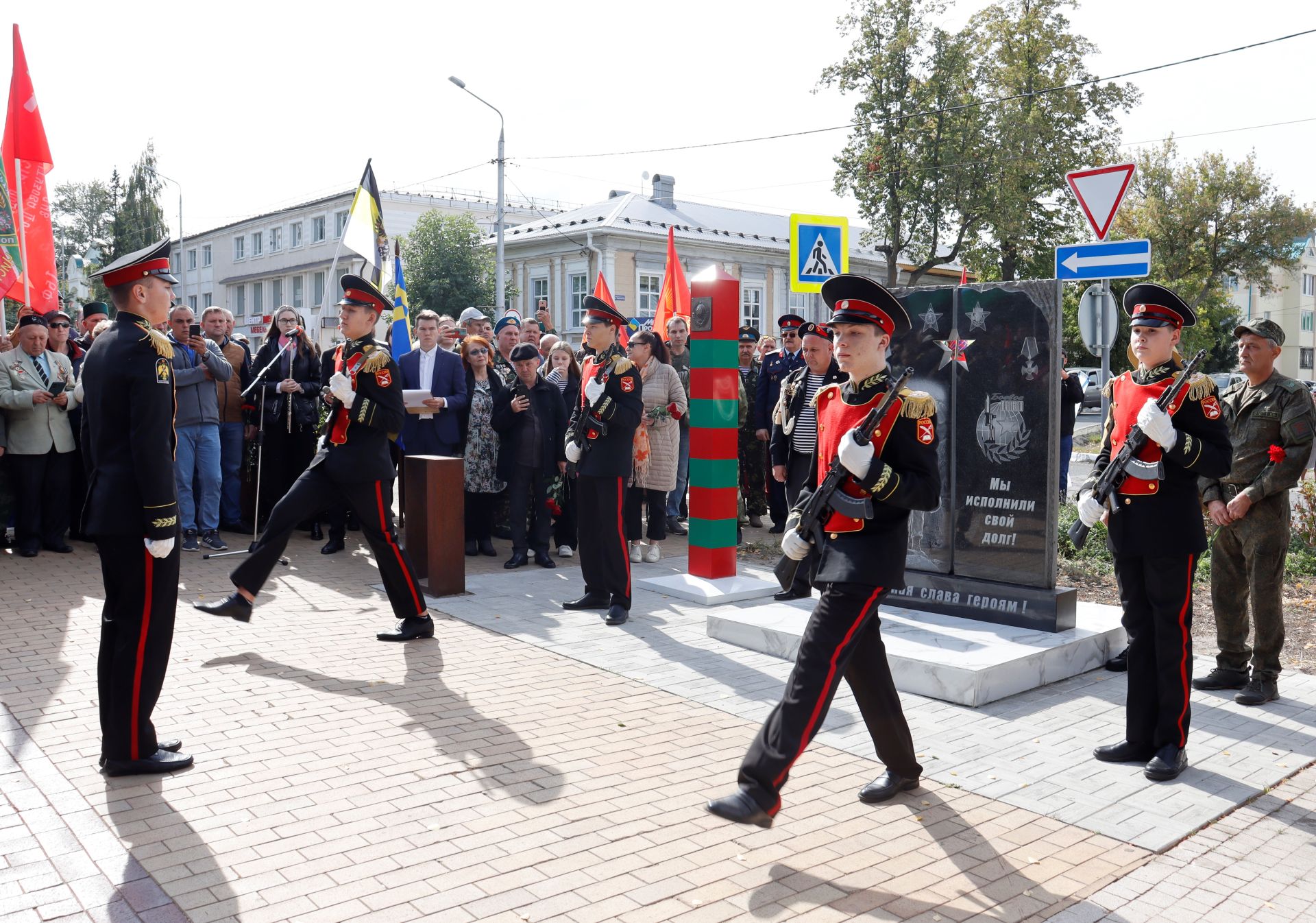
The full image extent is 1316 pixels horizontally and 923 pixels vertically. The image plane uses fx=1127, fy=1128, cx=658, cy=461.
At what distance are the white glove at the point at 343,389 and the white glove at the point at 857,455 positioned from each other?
3912mm

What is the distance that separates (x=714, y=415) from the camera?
9023 millimetres

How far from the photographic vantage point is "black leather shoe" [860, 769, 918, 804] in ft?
15.5

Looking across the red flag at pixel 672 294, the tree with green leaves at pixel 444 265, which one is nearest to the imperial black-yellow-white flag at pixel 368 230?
the red flag at pixel 672 294

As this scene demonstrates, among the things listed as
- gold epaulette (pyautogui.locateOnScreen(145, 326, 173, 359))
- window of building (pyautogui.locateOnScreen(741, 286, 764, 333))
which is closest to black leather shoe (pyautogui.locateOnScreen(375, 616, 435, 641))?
gold epaulette (pyautogui.locateOnScreen(145, 326, 173, 359))

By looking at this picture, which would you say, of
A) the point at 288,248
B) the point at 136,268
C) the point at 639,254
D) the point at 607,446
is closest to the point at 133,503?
the point at 136,268

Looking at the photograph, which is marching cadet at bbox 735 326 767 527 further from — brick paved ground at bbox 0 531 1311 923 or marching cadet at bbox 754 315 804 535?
brick paved ground at bbox 0 531 1311 923

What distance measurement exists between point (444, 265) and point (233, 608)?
37.4 metres

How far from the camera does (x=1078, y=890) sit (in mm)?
3906

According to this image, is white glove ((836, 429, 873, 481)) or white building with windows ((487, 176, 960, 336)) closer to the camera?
white glove ((836, 429, 873, 481))

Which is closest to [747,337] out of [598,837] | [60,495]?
[60,495]

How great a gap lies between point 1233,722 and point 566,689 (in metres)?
3.56

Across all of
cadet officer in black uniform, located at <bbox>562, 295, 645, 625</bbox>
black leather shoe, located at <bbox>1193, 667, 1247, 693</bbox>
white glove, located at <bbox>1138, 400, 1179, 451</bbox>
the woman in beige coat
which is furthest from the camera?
the woman in beige coat

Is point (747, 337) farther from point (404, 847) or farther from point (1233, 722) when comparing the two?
point (404, 847)

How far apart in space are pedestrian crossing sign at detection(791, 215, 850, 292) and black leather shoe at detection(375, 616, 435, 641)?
179 inches
